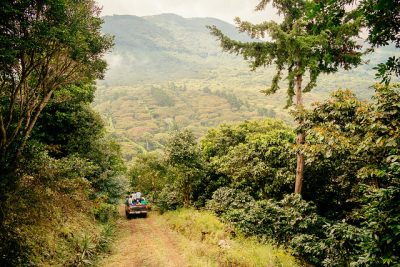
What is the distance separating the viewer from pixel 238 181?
18953mm

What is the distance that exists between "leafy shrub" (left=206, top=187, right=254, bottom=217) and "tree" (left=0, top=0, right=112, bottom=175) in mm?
10403

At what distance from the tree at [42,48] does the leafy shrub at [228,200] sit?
1040 centimetres

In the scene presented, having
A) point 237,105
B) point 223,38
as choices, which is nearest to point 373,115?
point 223,38

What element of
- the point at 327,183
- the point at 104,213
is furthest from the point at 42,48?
the point at 327,183

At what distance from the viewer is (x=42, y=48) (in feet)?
30.7

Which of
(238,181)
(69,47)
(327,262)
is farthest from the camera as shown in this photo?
(238,181)

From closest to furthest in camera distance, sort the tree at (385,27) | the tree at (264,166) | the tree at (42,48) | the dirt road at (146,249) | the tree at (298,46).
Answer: the tree at (385,27)
the tree at (42,48)
the tree at (298,46)
the dirt road at (146,249)
the tree at (264,166)

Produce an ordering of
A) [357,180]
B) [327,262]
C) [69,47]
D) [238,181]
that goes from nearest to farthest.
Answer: [327,262] < [69,47] < [357,180] < [238,181]

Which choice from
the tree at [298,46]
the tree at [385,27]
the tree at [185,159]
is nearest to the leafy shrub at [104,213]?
the tree at [185,159]

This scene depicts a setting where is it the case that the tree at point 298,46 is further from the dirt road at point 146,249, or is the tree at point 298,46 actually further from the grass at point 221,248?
the dirt road at point 146,249

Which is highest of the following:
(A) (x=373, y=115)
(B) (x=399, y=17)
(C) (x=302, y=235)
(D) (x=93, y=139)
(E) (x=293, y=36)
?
(E) (x=293, y=36)

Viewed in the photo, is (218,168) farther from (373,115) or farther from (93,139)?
(373,115)

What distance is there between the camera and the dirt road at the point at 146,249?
37.2 feet

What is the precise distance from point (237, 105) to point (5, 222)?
194 meters
